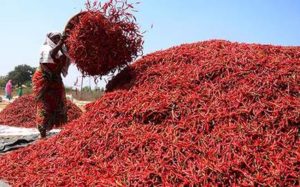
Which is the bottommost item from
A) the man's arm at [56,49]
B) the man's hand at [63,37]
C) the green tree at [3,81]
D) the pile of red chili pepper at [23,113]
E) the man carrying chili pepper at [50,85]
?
the pile of red chili pepper at [23,113]

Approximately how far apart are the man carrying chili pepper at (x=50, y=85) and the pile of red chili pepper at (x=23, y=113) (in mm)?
6726

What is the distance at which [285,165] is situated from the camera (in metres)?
3.95

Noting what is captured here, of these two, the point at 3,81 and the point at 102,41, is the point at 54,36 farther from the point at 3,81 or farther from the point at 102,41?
the point at 3,81

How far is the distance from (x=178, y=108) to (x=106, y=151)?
870mm

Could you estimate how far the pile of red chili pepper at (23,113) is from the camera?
14.2m

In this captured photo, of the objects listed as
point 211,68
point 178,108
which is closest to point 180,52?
point 211,68

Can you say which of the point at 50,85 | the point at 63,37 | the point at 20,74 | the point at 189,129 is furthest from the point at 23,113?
the point at 20,74

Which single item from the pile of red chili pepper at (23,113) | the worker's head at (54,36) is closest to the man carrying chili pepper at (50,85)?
the worker's head at (54,36)

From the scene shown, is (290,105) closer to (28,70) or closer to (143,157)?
(143,157)

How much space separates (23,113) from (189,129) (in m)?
11.2

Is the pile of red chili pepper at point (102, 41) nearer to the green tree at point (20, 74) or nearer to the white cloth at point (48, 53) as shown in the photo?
the white cloth at point (48, 53)

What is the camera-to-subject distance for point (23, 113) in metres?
14.9

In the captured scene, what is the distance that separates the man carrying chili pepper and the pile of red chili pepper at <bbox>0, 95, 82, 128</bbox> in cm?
673

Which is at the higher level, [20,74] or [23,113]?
[20,74]
